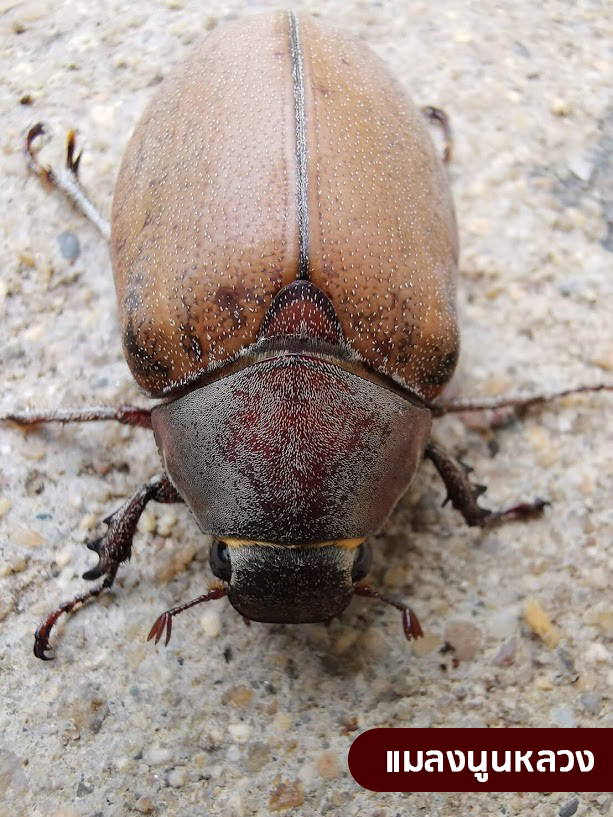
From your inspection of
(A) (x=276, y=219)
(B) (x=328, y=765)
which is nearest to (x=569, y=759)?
(B) (x=328, y=765)

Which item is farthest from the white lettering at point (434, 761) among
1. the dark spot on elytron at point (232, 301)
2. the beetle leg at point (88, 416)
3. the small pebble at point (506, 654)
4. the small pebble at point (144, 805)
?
the dark spot on elytron at point (232, 301)

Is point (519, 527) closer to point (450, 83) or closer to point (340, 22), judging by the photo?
point (450, 83)

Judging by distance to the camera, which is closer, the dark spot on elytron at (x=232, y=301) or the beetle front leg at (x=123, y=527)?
the dark spot on elytron at (x=232, y=301)

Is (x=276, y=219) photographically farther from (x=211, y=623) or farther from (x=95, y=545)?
(x=211, y=623)

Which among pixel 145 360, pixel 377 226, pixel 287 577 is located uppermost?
pixel 377 226

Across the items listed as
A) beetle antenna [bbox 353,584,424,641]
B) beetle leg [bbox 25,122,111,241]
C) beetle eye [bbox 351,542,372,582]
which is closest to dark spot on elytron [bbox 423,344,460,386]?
beetle eye [bbox 351,542,372,582]

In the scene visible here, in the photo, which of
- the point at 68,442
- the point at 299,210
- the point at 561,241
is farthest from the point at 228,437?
the point at 561,241

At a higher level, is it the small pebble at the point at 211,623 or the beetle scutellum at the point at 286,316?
the beetle scutellum at the point at 286,316

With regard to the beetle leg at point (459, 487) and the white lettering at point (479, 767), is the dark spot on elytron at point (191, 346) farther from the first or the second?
the white lettering at point (479, 767)
